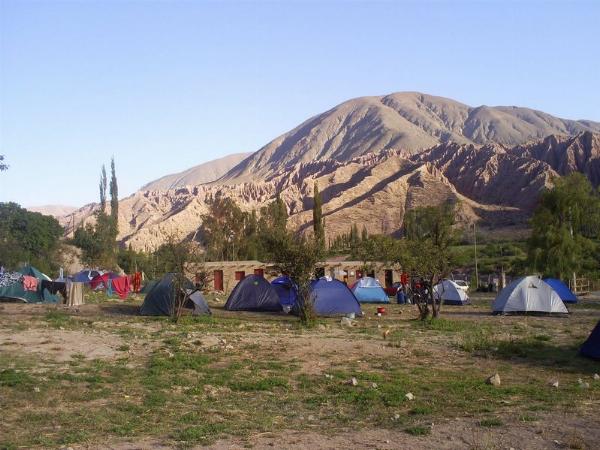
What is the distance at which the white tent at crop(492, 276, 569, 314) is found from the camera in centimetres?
2681

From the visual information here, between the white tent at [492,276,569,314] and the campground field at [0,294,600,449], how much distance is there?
5812 mm

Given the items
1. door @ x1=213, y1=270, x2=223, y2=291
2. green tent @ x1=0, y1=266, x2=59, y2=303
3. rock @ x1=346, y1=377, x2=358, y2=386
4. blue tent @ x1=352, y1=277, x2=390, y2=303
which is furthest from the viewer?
door @ x1=213, y1=270, x2=223, y2=291

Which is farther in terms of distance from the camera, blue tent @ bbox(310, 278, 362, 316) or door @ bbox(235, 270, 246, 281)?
door @ bbox(235, 270, 246, 281)

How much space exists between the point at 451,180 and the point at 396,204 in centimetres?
2305

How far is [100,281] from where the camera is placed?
4431 cm

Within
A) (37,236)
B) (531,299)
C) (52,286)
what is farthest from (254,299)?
(37,236)

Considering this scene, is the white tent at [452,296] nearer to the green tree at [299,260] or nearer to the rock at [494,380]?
the green tree at [299,260]

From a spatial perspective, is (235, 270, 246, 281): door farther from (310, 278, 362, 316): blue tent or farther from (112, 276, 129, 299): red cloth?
(310, 278, 362, 316): blue tent

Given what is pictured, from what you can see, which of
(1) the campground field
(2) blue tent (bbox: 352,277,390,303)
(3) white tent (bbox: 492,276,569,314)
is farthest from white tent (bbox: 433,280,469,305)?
(1) the campground field

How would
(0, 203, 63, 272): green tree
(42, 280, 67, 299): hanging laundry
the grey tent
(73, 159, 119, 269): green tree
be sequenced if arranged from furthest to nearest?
(73, 159, 119, 269): green tree < (0, 203, 63, 272): green tree < (42, 280, 67, 299): hanging laundry < the grey tent

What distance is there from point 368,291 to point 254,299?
8.24 m

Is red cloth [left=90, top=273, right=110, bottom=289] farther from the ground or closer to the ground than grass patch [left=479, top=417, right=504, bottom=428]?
farther from the ground

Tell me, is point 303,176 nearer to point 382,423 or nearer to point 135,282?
point 135,282

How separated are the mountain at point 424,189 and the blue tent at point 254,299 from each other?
76446 mm
